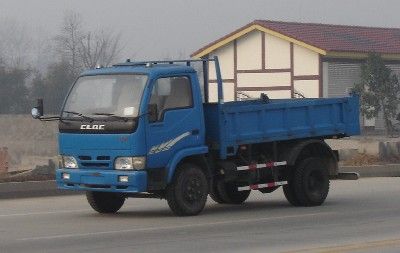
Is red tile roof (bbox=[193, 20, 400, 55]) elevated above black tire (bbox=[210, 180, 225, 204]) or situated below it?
above

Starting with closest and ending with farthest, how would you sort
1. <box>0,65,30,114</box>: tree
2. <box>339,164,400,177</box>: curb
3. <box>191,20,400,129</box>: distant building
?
<box>339,164,400,177</box>: curb < <box>191,20,400,129</box>: distant building < <box>0,65,30,114</box>: tree

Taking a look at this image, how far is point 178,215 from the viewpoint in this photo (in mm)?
17562

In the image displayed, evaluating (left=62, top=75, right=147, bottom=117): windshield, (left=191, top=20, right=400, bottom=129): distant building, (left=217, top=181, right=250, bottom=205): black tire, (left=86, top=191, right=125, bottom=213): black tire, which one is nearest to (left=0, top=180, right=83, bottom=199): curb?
(left=86, top=191, right=125, bottom=213): black tire

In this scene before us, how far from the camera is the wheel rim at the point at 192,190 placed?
1739 centimetres

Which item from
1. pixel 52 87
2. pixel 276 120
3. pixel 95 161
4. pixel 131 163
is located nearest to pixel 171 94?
pixel 131 163

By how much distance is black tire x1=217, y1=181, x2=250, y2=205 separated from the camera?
65.1 ft

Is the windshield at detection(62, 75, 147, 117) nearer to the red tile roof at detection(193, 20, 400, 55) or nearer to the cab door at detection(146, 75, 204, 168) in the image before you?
the cab door at detection(146, 75, 204, 168)

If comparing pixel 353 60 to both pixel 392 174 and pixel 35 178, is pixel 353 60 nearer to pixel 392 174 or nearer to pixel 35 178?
pixel 392 174

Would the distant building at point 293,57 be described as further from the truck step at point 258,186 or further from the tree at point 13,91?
the truck step at point 258,186

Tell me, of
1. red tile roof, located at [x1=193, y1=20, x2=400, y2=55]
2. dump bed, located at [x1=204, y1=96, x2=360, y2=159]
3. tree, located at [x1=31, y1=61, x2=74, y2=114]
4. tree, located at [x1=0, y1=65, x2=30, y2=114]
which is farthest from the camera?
tree, located at [x1=31, y1=61, x2=74, y2=114]

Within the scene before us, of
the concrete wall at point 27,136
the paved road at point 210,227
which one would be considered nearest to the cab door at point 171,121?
the paved road at point 210,227

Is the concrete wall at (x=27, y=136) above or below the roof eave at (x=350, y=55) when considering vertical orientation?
below

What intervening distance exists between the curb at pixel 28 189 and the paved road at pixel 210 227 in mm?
676

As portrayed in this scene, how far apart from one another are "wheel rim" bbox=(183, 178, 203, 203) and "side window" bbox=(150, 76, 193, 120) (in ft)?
3.88
